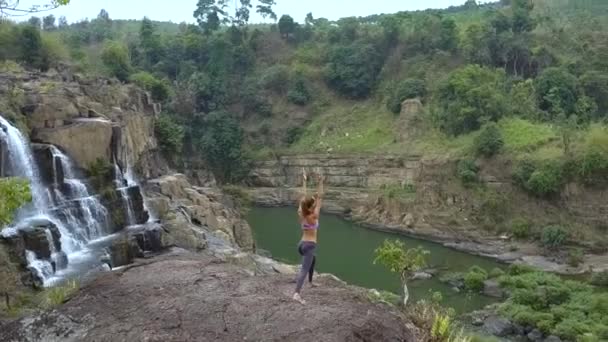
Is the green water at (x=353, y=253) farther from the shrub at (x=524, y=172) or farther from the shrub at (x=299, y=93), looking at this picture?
the shrub at (x=299, y=93)

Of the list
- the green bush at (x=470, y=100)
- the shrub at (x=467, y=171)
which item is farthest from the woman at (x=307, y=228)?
the green bush at (x=470, y=100)

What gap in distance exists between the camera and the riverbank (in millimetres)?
32875

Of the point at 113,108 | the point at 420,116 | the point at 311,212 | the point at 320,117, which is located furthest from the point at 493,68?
the point at 311,212

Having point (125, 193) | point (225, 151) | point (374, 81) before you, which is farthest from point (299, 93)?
point (125, 193)

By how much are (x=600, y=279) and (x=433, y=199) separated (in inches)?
543

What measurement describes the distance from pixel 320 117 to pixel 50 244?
126 feet

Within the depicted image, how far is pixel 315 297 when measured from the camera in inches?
384

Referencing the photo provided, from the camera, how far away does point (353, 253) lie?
36.3 m

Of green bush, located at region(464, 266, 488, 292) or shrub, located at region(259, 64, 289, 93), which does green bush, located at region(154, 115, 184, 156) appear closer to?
green bush, located at region(464, 266, 488, 292)

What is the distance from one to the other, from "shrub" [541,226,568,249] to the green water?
3084 millimetres

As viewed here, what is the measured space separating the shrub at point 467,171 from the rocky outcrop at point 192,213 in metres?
15.8

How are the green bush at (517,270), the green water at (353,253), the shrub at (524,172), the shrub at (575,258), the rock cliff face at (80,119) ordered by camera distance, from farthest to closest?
the shrub at (524,172), the shrub at (575,258), the green bush at (517,270), the green water at (353,253), the rock cliff face at (80,119)

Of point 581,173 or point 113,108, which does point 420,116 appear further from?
point 113,108

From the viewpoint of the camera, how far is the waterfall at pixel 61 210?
19.5 m
